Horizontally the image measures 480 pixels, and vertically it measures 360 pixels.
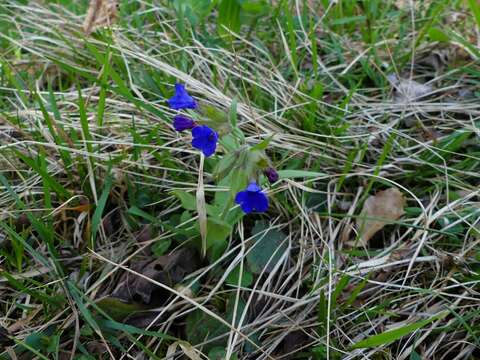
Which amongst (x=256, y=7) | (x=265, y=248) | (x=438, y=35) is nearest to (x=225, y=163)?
(x=265, y=248)

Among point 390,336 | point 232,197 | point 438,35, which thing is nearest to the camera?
point 390,336

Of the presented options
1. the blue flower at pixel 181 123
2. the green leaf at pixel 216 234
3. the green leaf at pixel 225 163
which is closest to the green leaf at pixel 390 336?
the green leaf at pixel 216 234

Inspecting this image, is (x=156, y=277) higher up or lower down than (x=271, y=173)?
lower down

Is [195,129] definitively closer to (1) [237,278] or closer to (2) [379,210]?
(1) [237,278]

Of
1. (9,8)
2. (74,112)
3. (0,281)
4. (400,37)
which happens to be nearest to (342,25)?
(400,37)

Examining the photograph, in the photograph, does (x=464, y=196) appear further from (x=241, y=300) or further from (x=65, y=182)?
(x=65, y=182)

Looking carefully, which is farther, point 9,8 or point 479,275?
point 9,8

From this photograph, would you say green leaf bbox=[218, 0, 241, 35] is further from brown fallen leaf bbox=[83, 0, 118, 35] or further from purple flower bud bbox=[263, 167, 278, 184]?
purple flower bud bbox=[263, 167, 278, 184]
